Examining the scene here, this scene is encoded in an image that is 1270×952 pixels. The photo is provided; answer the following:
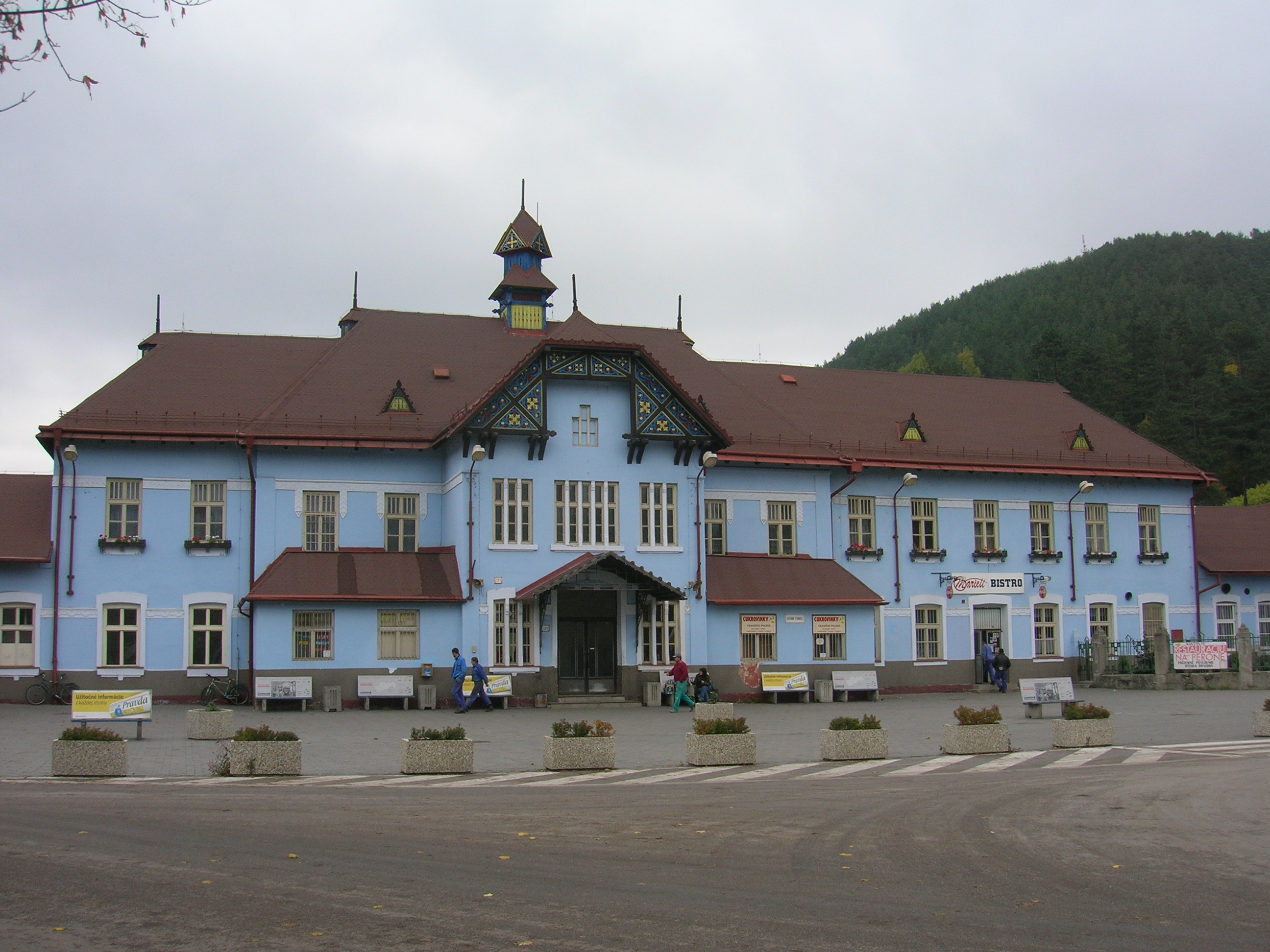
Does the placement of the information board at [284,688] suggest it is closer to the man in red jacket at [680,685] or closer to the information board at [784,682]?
the man in red jacket at [680,685]

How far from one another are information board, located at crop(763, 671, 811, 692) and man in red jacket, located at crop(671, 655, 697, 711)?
302cm

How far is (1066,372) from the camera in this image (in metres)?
Answer: 85.2

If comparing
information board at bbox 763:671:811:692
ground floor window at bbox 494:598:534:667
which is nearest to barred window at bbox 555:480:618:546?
ground floor window at bbox 494:598:534:667

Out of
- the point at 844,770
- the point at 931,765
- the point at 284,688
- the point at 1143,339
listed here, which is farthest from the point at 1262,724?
the point at 1143,339

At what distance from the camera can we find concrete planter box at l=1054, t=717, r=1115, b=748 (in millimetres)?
20328

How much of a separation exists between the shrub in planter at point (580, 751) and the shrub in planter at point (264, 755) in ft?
11.7

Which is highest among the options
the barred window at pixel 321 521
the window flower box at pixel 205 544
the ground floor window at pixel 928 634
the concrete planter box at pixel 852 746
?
the barred window at pixel 321 521

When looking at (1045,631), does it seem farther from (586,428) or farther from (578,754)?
(578,754)

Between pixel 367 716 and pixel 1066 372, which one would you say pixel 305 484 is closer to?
pixel 367 716

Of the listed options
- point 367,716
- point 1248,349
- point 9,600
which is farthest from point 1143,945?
point 1248,349

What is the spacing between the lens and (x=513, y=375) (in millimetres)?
31484

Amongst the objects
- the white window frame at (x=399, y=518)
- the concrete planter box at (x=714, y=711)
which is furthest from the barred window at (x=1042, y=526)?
the concrete planter box at (x=714, y=711)

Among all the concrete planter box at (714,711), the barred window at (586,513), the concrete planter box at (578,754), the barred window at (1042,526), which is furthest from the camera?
the barred window at (1042,526)

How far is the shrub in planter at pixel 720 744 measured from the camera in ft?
60.9
